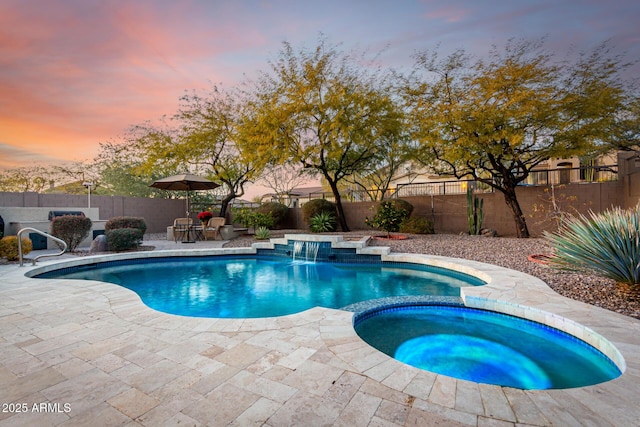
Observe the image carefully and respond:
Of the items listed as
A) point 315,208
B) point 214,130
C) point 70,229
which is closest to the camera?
point 70,229

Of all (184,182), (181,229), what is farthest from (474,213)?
(181,229)

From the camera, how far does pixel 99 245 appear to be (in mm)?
9305

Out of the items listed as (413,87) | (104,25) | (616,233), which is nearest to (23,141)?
(104,25)

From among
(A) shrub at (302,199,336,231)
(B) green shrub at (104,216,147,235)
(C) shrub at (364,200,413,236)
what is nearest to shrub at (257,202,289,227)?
(A) shrub at (302,199,336,231)

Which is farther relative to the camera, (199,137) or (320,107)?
(199,137)

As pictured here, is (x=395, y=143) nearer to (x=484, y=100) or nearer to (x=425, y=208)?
(x=425, y=208)

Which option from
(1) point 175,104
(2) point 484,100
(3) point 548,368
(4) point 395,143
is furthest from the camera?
(1) point 175,104

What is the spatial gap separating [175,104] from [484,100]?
1307 cm

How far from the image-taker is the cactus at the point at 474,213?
35.6 feet

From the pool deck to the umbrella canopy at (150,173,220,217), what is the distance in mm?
7712

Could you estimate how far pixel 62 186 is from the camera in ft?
62.8

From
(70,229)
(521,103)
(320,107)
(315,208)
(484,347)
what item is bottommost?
(484,347)

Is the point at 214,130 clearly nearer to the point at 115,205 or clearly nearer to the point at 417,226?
the point at 115,205

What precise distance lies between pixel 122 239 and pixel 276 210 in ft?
22.3
